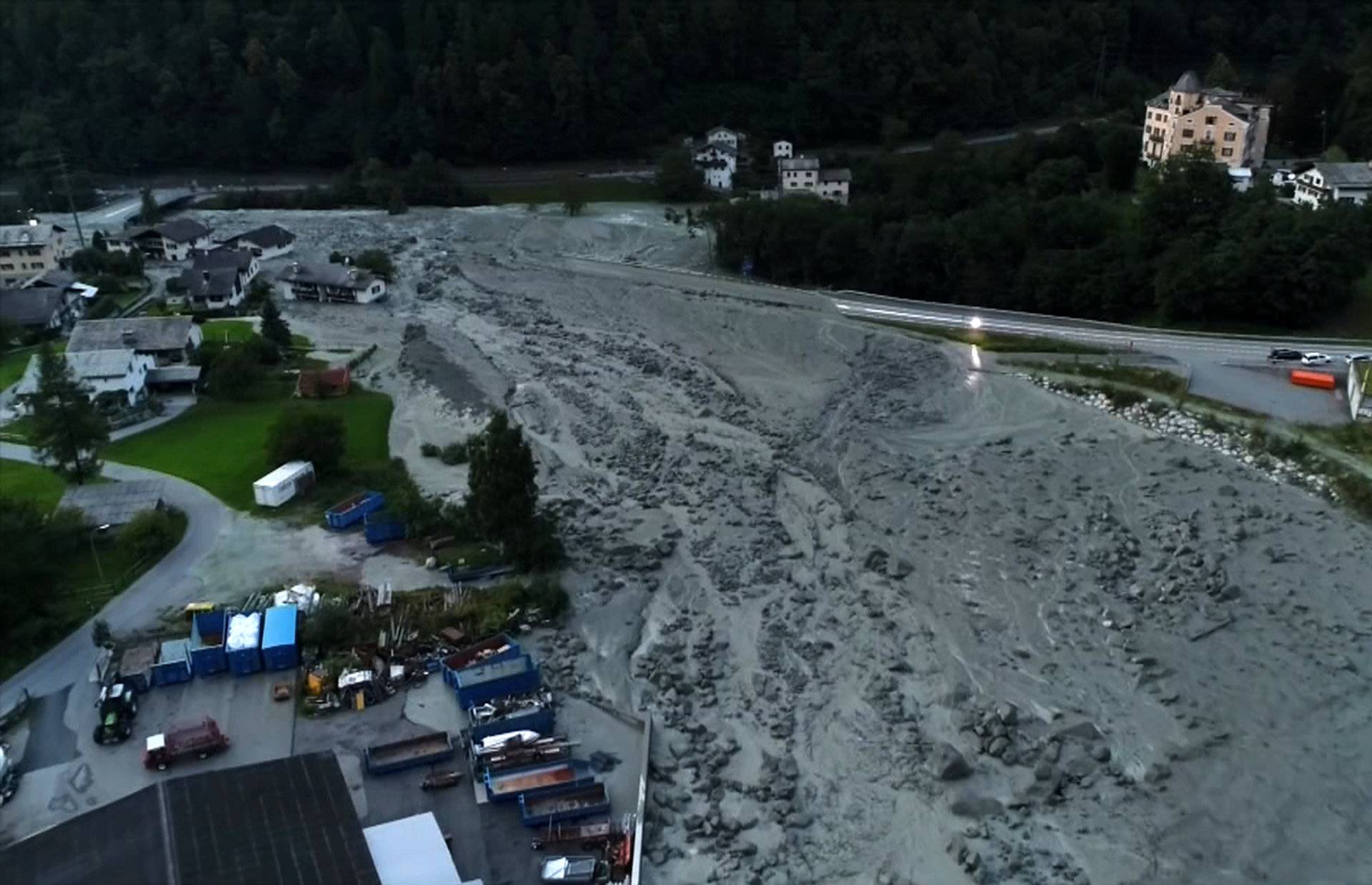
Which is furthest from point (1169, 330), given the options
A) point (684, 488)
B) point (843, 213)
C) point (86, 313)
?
point (86, 313)

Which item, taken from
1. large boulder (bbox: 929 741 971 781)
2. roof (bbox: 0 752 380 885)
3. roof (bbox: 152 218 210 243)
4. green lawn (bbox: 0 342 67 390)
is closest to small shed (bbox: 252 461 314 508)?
roof (bbox: 0 752 380 885)

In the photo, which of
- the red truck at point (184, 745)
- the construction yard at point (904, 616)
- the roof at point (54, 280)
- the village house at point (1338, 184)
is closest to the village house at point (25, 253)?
the roof at point (54, 280)

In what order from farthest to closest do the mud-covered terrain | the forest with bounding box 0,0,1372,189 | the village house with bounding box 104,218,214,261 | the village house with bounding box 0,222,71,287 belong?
the forest with bounding box 0,0,1372,189, the village house with bounding box 104,218,214,261, the village house with bounding box 0,222,71,287, the mud-covered terrain

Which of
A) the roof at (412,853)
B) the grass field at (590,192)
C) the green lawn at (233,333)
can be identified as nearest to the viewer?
the roof at (412,853)

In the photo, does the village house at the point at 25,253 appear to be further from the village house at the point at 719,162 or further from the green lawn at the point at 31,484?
the village house at the point at 719,162

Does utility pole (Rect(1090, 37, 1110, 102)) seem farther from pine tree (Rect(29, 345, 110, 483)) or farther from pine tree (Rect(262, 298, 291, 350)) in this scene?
pine tree (Rect(29, 345, 110, 483))

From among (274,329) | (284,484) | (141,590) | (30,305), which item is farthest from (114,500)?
(30,305)

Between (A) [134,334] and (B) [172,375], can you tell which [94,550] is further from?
(A) [134,334]
